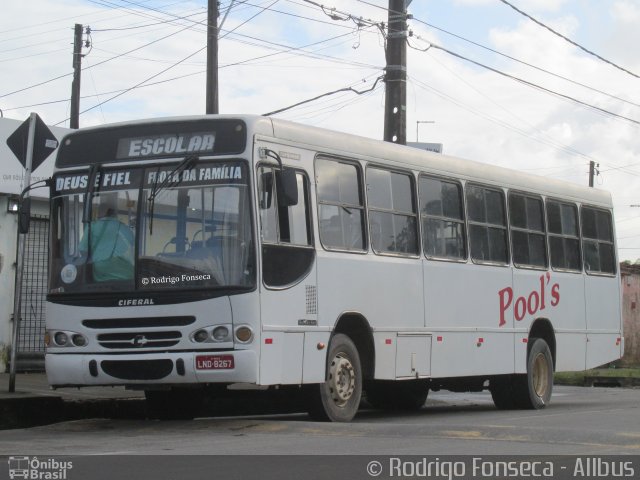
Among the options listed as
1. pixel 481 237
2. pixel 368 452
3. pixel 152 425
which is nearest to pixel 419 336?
pixel 481 237

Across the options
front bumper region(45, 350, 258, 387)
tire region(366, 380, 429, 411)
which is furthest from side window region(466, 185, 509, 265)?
front bumper region(45, 350, 258, 387)

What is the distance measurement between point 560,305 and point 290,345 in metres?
6.85

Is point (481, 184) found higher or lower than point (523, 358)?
higher

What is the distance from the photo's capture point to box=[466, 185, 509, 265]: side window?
635 inches

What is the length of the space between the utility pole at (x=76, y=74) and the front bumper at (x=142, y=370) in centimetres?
1935

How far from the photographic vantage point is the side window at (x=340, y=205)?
518 inches

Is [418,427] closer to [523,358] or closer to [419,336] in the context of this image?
[419,336]

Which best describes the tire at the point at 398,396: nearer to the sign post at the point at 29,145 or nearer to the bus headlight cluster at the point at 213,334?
the sign post at the point at 29,145

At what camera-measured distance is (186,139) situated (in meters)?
12.4

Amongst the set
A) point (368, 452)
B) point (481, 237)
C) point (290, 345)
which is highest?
point (481, 237)

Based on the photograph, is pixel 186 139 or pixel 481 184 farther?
pixel 481 184

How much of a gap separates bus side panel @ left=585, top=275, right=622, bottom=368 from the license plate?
8583 mm
